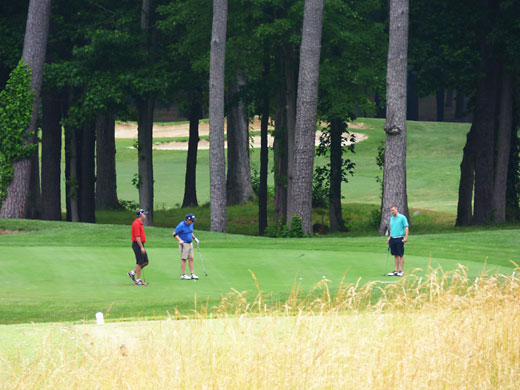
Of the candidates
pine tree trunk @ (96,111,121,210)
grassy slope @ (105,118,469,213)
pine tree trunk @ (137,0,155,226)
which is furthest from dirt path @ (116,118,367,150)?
pine tree trunk @ (137,0,155,226)

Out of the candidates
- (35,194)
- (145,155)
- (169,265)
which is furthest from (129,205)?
(169,265)

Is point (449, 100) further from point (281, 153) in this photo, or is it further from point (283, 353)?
point (283, 353)

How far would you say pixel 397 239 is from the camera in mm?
17547

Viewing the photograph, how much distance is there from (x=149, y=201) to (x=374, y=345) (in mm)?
24242

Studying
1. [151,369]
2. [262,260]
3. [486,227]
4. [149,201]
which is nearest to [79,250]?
[262,260]

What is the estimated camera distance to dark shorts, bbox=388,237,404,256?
17.3 metres

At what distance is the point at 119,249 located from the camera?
20344 mm

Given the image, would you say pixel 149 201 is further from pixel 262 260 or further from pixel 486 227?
pixel 262 260

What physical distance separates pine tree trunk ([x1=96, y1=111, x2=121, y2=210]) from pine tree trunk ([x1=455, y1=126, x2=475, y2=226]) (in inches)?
744

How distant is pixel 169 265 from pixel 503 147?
17.4 meters

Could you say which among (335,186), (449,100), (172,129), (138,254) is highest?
(449,100)

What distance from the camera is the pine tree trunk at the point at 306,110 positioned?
1083 inches

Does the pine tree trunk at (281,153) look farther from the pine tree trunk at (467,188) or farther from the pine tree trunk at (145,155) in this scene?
the pine tree trunk at (467,188)

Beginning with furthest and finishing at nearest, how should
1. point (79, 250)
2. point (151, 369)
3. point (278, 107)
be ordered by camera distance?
1. point (278, 107)
2. point (79, 250)
3. point (151, 369)
